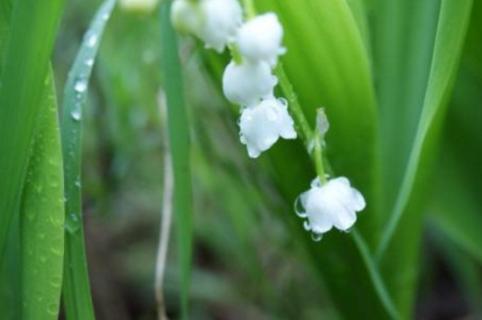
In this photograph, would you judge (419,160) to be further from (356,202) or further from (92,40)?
(92,40)

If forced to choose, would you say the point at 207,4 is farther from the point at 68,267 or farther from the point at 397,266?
the point at 397,266

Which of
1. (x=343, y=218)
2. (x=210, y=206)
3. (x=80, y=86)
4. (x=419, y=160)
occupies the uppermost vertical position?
(x=210, y=206)

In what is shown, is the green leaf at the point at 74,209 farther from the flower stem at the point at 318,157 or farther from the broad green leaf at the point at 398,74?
the broad green leaf at the point at 398,74

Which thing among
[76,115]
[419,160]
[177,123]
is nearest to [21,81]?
[76,115]

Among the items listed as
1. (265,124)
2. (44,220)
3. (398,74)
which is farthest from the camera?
(398,74)

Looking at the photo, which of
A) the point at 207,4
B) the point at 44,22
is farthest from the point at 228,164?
the point at 207,4

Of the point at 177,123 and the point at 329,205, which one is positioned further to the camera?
the point at 177,123

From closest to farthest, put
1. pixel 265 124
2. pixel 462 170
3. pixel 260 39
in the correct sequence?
pixel 260 39, pixel 265 124, pixel 462 170
